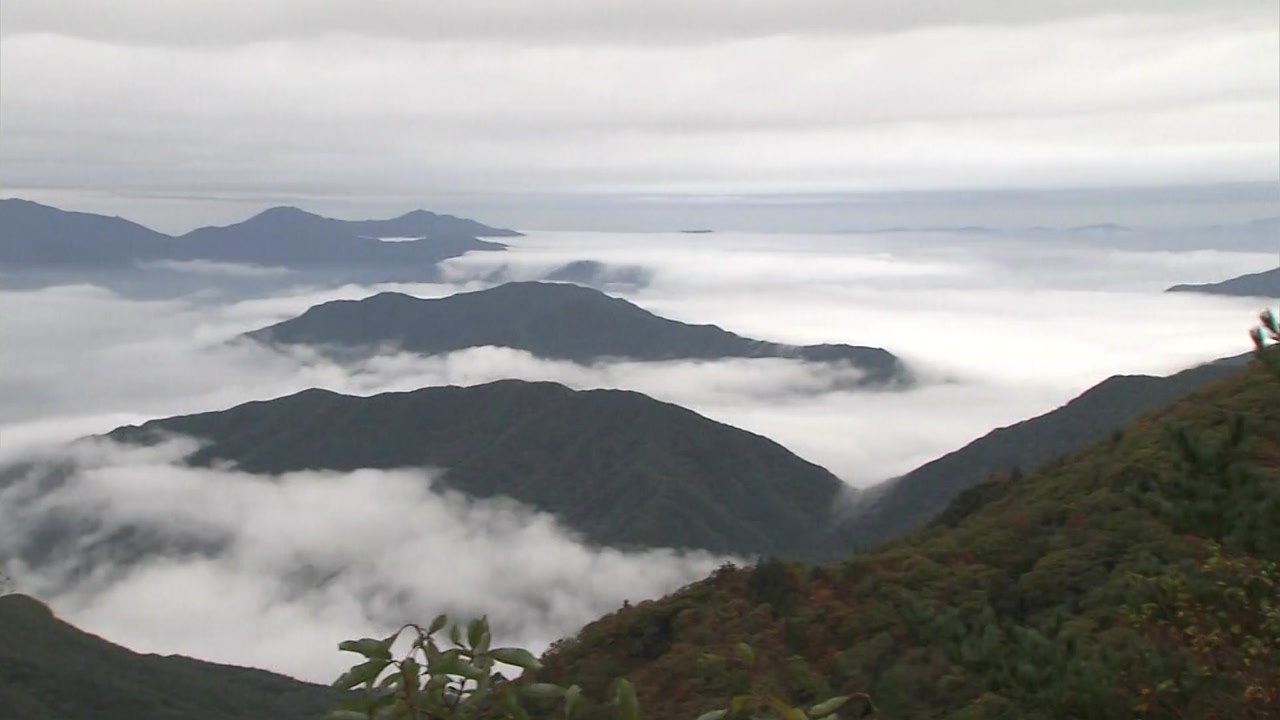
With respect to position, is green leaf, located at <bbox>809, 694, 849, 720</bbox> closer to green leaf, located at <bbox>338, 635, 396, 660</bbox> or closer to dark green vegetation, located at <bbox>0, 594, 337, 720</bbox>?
green leaf, located at <bbox>338, 635, 396, 660</bbox>

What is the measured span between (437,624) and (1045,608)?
82.3 feet

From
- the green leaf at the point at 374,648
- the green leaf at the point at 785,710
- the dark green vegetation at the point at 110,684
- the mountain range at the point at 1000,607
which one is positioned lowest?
the dark green vegetation at the point at 110,684

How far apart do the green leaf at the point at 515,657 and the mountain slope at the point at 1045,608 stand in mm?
1106

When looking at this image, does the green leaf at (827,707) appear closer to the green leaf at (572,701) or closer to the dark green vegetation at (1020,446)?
the green leaf at (572,701)

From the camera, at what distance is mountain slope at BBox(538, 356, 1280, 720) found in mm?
7684

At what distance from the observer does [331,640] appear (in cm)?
17300

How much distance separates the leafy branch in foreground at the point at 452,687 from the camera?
3.47 metres

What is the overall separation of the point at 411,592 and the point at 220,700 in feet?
250

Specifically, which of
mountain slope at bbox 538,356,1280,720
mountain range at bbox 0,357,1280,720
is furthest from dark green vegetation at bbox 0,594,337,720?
mountain slope at bbox 538,356,1280,720

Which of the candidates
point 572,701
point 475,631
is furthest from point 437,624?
point 572,701

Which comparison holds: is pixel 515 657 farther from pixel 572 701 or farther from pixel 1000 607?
pixel 1000 607

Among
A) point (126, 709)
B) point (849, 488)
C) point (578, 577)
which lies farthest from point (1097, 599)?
point (849, 488)

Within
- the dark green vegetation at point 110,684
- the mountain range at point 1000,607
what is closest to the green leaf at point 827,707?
the mountain range at point 1000,607

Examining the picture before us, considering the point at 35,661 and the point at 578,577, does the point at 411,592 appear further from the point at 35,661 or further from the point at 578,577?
the point at 35,661
